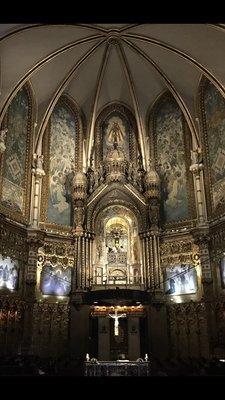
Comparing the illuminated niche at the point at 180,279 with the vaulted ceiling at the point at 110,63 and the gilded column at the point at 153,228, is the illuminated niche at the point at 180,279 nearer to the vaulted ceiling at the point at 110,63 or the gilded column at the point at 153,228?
the gilded column at the point at 153,228

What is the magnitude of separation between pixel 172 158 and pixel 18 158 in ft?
34.7

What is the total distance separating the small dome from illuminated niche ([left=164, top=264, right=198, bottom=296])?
786cm

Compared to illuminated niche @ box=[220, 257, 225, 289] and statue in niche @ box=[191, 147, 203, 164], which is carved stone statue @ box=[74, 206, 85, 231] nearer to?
statue in niche @ box=[191, 147, 203, 164]

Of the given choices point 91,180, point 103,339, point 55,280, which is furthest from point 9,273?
point 91,180

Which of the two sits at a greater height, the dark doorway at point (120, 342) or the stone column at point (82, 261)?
the stone column at point (82, 261)

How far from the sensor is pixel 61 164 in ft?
92.9

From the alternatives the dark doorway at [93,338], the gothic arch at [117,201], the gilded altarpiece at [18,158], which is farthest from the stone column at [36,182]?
the dark doorway at [93,338]

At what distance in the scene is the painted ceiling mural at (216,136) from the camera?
2431 centimetres

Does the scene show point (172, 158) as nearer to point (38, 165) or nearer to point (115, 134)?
point (115, 134)

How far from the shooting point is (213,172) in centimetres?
2520

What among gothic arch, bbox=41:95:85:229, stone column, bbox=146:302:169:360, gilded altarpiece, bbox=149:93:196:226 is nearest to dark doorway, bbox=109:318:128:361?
stone column, bbox=146:302:169:360

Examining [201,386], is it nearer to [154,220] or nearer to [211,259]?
[211,259]

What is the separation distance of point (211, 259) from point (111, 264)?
6.54m

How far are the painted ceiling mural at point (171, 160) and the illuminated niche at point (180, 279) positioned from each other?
10.9ft
